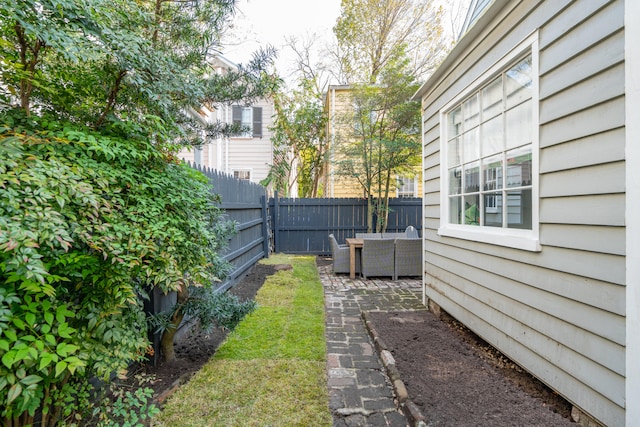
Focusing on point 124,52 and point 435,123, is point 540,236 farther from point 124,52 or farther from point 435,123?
point 124,52

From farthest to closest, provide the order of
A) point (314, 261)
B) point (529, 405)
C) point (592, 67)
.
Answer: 1. point (314, 261)
2. point (529, 405)
3. point (592, 67)

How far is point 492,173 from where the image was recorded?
9.59 feet

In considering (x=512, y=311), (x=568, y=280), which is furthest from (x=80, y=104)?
(x=512, y=311)

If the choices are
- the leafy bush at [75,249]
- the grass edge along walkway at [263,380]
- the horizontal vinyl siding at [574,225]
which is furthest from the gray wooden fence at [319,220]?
the leafy bush at [75,249]

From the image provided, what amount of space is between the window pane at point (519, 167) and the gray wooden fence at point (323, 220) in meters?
6.88

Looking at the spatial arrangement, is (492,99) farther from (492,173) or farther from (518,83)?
(492,173)

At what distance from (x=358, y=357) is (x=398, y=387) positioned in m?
0.66

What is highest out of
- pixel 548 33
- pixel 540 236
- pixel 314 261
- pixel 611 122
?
pixel 548 33

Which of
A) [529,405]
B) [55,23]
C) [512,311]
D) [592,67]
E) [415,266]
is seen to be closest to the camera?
[55,23]

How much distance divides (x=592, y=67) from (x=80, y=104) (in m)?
2.98

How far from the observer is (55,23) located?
5.22 feet

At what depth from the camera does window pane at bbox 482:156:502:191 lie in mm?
2803

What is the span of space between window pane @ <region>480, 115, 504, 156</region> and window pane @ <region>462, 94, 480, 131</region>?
0.16m

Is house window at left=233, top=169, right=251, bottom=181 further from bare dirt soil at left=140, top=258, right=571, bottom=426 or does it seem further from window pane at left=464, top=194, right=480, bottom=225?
window pane at left=464, top=194, right=480, bottom=225
